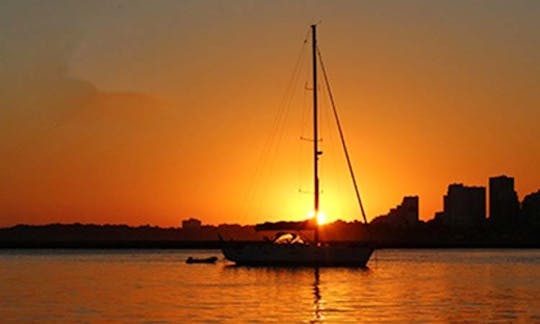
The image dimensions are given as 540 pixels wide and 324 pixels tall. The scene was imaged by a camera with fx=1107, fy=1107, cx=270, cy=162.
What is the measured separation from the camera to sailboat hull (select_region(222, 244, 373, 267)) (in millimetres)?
93188

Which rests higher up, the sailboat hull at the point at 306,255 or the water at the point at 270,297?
the sailboat hull at the point at 306,255

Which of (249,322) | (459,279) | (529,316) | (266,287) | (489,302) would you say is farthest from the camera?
(459,279)

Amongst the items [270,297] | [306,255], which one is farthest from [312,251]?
[270,297]

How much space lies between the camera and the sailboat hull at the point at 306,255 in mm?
93188

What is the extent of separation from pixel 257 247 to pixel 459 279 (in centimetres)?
1846

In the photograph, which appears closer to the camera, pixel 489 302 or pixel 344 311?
pixel 344 311

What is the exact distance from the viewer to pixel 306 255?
93125 millimetres

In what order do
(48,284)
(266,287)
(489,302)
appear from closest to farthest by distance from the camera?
1. (489,302)
2. (266,287)
3. (48,284)

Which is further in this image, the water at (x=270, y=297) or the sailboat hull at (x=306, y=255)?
→ the sailboat hull at (x=306, y=255)

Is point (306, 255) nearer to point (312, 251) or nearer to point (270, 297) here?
point (312, 251)

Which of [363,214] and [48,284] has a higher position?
[363,214]

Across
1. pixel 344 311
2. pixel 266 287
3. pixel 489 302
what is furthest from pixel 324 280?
pixel 344 311

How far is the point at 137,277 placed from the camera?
91562 millimetres

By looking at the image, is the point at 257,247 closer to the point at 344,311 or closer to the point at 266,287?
the point at 266,287
